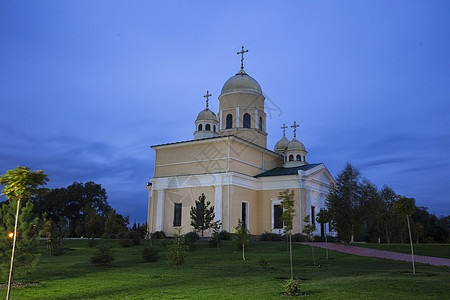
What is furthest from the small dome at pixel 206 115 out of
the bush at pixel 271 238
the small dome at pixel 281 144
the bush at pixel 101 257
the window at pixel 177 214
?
the bush at pixel 101 257

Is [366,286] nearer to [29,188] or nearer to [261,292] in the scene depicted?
[261,292]

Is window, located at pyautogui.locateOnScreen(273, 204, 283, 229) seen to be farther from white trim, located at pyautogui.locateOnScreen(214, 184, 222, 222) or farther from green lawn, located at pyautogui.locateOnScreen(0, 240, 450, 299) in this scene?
green lawn, located at pyautogui.locateOnScreen(0, 240, 450, 299)

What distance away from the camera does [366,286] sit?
1087 centimetres

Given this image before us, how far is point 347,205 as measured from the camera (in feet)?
101

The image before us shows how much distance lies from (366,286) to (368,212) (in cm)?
2139

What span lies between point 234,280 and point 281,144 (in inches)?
1358

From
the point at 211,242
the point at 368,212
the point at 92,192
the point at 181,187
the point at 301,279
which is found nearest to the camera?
the point at 301,279

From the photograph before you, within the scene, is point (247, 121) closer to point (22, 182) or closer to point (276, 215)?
point (276, 215)

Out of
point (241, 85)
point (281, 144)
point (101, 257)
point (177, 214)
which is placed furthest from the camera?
point (281, 144)

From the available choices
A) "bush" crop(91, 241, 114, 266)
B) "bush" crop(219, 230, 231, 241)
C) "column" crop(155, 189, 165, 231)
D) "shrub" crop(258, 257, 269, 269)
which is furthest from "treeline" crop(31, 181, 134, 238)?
"shrub" crop(258, 257, 269, 269)

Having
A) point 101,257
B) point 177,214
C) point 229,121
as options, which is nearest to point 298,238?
point 177,214

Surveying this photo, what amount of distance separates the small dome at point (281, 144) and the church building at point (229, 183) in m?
8.33

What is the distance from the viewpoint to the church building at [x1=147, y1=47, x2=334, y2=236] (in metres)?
31.2

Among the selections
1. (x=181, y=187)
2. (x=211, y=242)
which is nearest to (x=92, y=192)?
(x=181, y=187)
